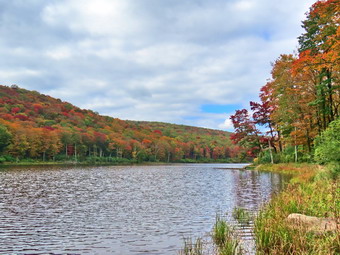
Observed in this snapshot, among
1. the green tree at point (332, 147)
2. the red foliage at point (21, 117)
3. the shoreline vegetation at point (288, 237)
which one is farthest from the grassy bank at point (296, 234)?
the red foliage at point (21, 117)

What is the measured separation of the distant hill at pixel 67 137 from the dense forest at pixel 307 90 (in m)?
18.1

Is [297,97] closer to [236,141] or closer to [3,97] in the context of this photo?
[236,141]

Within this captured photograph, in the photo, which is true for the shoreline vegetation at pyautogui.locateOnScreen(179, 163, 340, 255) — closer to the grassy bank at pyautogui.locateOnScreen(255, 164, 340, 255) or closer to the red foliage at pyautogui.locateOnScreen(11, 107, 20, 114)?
the grassy bank at pyautogui.locateOnScreen(255, 164, 340, 255)

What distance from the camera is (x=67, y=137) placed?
115 m

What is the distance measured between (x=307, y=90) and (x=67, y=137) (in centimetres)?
9547

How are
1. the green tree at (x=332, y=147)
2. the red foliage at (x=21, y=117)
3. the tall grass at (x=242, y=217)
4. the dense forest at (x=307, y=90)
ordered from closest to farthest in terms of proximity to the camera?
the tall grass at (x=242, y=217), the green tree at (x=332, y=147), the dense forest at (x=307, y=90), the red foliage at (x=21, y=117)

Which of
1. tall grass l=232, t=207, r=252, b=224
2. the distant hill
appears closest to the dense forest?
tall grass l=232, t=207, r=252, b=224

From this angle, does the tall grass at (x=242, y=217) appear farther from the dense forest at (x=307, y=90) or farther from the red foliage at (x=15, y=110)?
the red foliage at (x=15, y=110)

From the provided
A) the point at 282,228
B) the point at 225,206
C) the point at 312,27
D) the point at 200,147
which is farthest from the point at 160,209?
the point at 200,147

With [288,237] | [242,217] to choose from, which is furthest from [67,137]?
[288,237]

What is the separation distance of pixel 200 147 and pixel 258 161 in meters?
131

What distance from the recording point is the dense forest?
2752 centimetres

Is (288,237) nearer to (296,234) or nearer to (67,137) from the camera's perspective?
(296,234)

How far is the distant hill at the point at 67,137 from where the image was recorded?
318ft
